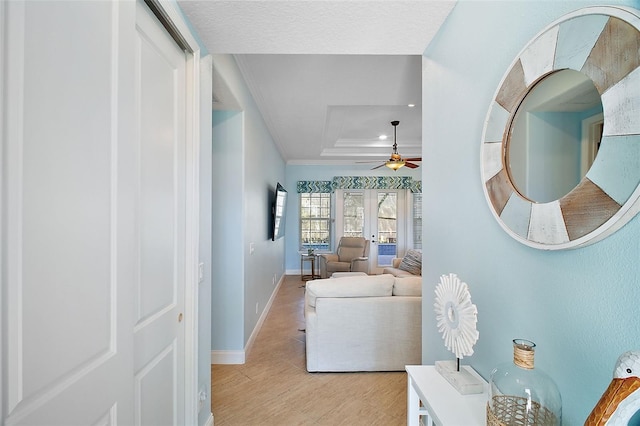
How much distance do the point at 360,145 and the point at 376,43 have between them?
4560mm

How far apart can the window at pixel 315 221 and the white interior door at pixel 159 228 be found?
18.7ft

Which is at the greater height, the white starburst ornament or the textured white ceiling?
the textured white ceiling

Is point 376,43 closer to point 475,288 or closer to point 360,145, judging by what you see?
point 475,288

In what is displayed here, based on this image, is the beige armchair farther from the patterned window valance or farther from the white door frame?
the white door frame

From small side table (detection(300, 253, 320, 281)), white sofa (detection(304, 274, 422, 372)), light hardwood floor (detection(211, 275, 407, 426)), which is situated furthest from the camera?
small side table (detection(300, 253, 320, 281))

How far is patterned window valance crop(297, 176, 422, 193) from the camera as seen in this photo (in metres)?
7.12

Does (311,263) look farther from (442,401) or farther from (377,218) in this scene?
(442,401)

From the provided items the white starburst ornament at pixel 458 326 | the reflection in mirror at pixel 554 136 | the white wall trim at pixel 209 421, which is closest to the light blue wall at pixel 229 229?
the white wall trim at pixel 209 421

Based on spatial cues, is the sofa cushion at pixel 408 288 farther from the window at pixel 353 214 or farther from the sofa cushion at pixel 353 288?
the window at pixel 353 214

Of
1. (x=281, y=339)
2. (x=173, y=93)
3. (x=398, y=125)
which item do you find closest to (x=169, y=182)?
(x=173, y=93)

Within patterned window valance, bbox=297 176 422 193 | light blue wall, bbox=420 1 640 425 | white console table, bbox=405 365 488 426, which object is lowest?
white console table, bbox=405 365 488 426

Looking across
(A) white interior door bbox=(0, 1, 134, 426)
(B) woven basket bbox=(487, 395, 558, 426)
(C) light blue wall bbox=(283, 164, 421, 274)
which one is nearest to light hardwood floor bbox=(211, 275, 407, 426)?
(A) white interior door bbox=(0, 1, 134, 426)

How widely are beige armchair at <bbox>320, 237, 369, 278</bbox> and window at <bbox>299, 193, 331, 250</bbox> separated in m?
0.51

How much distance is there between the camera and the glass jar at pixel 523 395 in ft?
2.56
